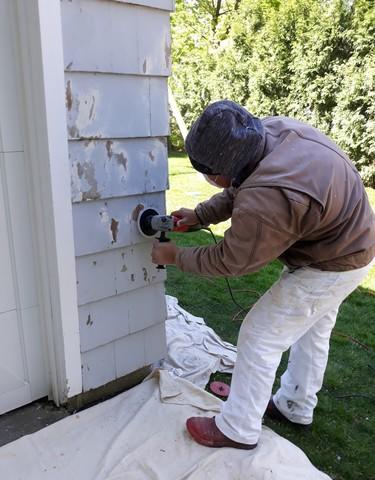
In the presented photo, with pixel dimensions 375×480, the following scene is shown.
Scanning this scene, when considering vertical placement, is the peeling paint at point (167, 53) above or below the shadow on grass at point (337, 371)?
above

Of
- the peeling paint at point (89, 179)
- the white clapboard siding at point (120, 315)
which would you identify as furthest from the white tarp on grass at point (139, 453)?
the peeling paint at point (89, 179)

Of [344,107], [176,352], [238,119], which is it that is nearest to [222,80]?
[344,107]

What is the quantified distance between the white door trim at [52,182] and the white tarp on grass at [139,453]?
0.22m

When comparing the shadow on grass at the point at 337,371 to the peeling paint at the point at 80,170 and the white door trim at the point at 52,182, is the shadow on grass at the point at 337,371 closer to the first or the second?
the white door trim at the point at 52,182

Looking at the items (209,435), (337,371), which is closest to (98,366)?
(209,435)

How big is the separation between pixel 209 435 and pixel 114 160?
1213 millimetres

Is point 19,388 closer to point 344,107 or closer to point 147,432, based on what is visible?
point 147,432

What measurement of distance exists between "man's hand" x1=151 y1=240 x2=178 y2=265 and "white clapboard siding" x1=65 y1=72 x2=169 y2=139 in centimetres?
49

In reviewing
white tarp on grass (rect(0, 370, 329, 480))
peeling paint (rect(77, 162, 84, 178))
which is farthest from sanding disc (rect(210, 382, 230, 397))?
peeling paint (rect(77, 162, 84, 178))

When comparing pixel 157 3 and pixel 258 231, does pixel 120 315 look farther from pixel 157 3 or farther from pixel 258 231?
pixel 157 3

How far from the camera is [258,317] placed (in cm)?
175

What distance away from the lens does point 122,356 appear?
2.24 meters

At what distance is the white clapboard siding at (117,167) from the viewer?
1801 mm

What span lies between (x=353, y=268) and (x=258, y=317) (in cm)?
40
